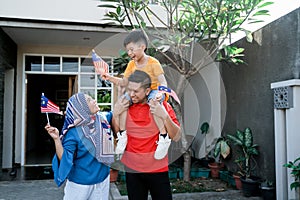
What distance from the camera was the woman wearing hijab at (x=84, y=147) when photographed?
5.25 feet

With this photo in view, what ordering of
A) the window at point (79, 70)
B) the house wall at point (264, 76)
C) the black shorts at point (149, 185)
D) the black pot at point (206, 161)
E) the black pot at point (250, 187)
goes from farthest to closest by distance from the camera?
1. the window at point (79, 70)
2. the black pot at point (206, 161)
3. the black pot at point (250, 187)
4. the house wall at point (264, 76)
5. the black shorts at point (149, 185)

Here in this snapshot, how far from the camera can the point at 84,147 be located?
5.33ft

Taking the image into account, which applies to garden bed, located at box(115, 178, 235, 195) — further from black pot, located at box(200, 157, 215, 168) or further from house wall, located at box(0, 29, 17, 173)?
house wall, located at box(0, 29, 17, 173)

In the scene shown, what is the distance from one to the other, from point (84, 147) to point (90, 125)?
14 centimetres

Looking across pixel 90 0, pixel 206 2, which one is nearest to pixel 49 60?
pixel 90 0

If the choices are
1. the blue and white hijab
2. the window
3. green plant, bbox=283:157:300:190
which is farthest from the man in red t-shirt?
the window

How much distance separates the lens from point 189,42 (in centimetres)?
365

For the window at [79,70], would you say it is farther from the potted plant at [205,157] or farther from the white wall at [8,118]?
the potted plant at [205,157]

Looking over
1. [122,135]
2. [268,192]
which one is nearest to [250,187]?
[268,192]

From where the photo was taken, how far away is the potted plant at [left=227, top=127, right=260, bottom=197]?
10.7ft

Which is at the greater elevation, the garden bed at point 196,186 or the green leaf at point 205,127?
the green leaf at point 205,127

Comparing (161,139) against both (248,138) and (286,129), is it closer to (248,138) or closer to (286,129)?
(286,129)

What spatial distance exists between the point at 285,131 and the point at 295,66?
0.74m

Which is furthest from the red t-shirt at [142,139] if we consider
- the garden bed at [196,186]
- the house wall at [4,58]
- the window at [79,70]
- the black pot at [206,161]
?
the window at [79,70]
